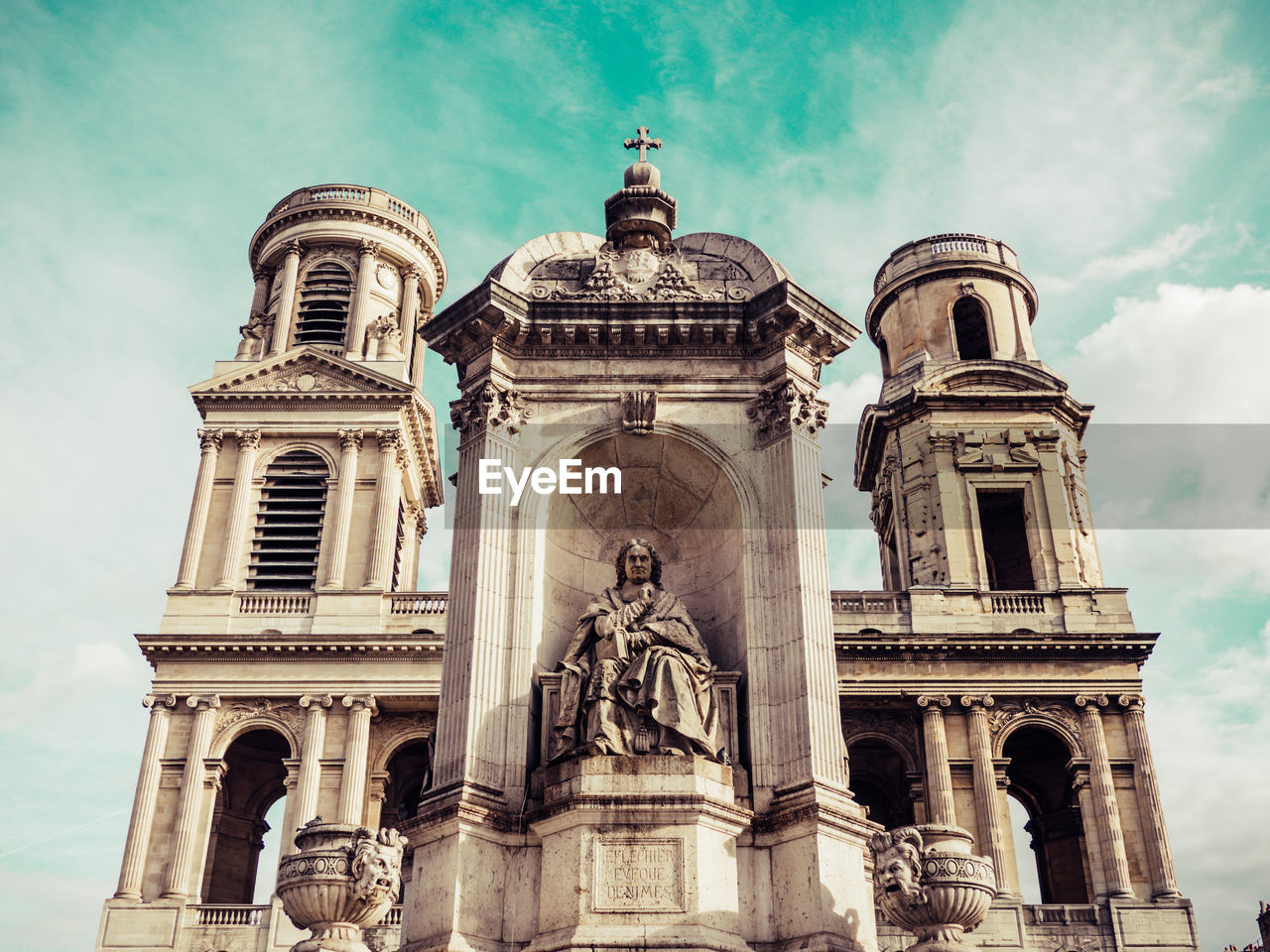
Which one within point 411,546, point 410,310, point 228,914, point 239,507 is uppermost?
point 410,310

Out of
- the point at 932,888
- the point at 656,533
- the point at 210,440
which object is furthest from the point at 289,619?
the point at 932,888

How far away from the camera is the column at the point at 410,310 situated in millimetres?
46656

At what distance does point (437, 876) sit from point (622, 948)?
6.36ft

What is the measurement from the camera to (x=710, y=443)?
14.4 metres

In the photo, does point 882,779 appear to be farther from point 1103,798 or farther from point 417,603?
point 417,603

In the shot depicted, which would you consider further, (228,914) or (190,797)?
(190,797)

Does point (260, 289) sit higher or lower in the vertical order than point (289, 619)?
higher

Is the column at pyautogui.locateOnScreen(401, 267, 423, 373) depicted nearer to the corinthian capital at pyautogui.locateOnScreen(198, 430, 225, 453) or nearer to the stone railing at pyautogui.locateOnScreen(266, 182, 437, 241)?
the stone railing at pyautogui.locateOnScreen(266, 182, 437, 241)

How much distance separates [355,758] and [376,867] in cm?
2426

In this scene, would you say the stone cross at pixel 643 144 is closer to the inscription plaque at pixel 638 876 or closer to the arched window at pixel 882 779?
the inscription plaque at pixel 638 876

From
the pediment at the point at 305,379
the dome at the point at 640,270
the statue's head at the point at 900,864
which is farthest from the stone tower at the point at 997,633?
the statue's head at the point at 900,864

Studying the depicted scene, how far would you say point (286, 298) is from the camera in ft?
151

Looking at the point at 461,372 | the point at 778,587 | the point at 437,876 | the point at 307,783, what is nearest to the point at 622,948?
the point at 437,876

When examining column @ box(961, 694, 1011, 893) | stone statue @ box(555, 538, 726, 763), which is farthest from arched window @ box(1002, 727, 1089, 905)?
stone statue @ box(555, 538, 726, 763)
